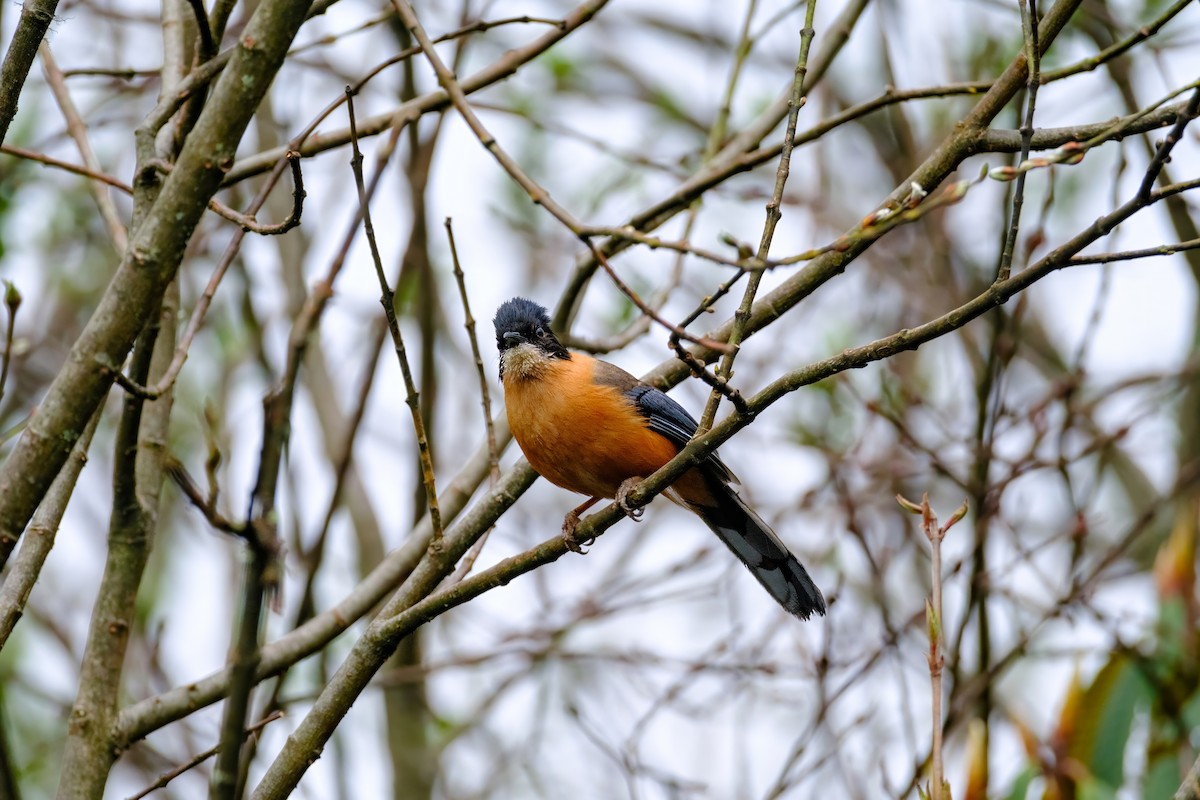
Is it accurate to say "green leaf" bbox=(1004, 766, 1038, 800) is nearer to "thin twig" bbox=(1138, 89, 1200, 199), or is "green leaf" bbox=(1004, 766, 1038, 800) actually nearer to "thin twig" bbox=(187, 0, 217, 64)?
"thin twig" bbox=(1138, 89, 1200, 199)

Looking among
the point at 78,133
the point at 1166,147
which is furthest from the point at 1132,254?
the point at 78,133

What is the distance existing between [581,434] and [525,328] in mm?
988

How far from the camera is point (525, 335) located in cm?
596

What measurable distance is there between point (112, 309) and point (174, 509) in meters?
7.68

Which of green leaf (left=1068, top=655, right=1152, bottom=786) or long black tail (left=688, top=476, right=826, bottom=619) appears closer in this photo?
long black tail (left=688, top=476, right=826, bottom=619)

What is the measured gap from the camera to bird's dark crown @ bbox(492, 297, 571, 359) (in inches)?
229

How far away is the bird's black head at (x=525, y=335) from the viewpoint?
18.8ft

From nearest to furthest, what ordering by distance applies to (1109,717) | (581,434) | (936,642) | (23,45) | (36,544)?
(936,642), (23,45), (36,544), (581,434), (1109,717)

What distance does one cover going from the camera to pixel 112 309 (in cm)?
330

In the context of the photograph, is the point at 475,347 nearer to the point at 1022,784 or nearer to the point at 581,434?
the point at 581,434

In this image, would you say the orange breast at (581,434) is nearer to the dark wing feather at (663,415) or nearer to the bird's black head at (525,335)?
the dark wing feather at (663,415)

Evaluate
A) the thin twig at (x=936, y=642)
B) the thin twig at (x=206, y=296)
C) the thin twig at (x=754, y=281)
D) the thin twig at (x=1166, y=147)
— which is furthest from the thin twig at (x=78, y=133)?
the thin twig at (x=1166, y=147)

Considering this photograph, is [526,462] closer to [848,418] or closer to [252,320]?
[252,320]

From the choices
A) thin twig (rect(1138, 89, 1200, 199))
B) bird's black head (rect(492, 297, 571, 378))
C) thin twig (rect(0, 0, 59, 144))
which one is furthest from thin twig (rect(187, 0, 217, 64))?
thin twig (rect(1138, 89, 1200, 199))
